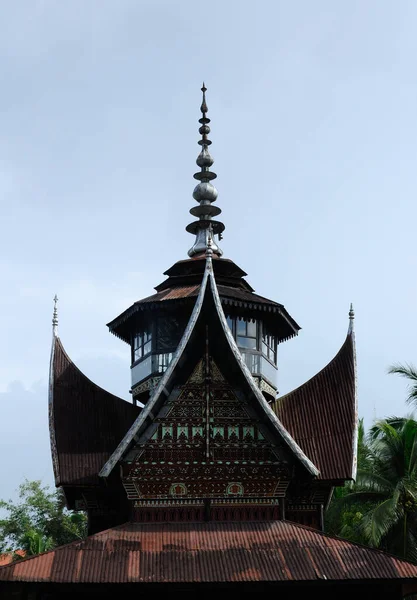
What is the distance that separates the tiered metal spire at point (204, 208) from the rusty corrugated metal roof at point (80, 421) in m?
4.31

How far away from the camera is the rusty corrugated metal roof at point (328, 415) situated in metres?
18.3

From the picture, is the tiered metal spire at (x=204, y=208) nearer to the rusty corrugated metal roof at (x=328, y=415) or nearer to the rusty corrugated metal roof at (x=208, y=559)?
the rusty corrugated metal roof at (x=328, y=415)

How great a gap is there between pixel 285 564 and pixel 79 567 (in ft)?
11.0

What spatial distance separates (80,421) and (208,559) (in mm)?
4673

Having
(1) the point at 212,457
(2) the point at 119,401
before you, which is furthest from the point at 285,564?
(2) the point at 119,401

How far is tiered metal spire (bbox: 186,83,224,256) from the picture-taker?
22502 millimetres

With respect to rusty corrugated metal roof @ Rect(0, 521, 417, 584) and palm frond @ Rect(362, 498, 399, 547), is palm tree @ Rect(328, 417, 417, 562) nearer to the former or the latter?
palm frond @ Rect(362, 498, 399, 547)

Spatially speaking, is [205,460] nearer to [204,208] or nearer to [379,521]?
[204,208]

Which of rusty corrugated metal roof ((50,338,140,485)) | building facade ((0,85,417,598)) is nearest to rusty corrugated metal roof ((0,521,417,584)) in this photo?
building facade ((0,85,417,598))

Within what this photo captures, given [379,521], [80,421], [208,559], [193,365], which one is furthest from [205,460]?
[379,521]

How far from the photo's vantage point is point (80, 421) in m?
19.1

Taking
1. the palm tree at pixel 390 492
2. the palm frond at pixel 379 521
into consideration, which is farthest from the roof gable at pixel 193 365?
the palm tree at pixel 390 492

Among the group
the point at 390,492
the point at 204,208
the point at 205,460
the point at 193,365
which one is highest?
the point at 204,208

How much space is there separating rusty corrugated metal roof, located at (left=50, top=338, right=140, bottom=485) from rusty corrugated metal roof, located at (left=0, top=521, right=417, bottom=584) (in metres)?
1.92
